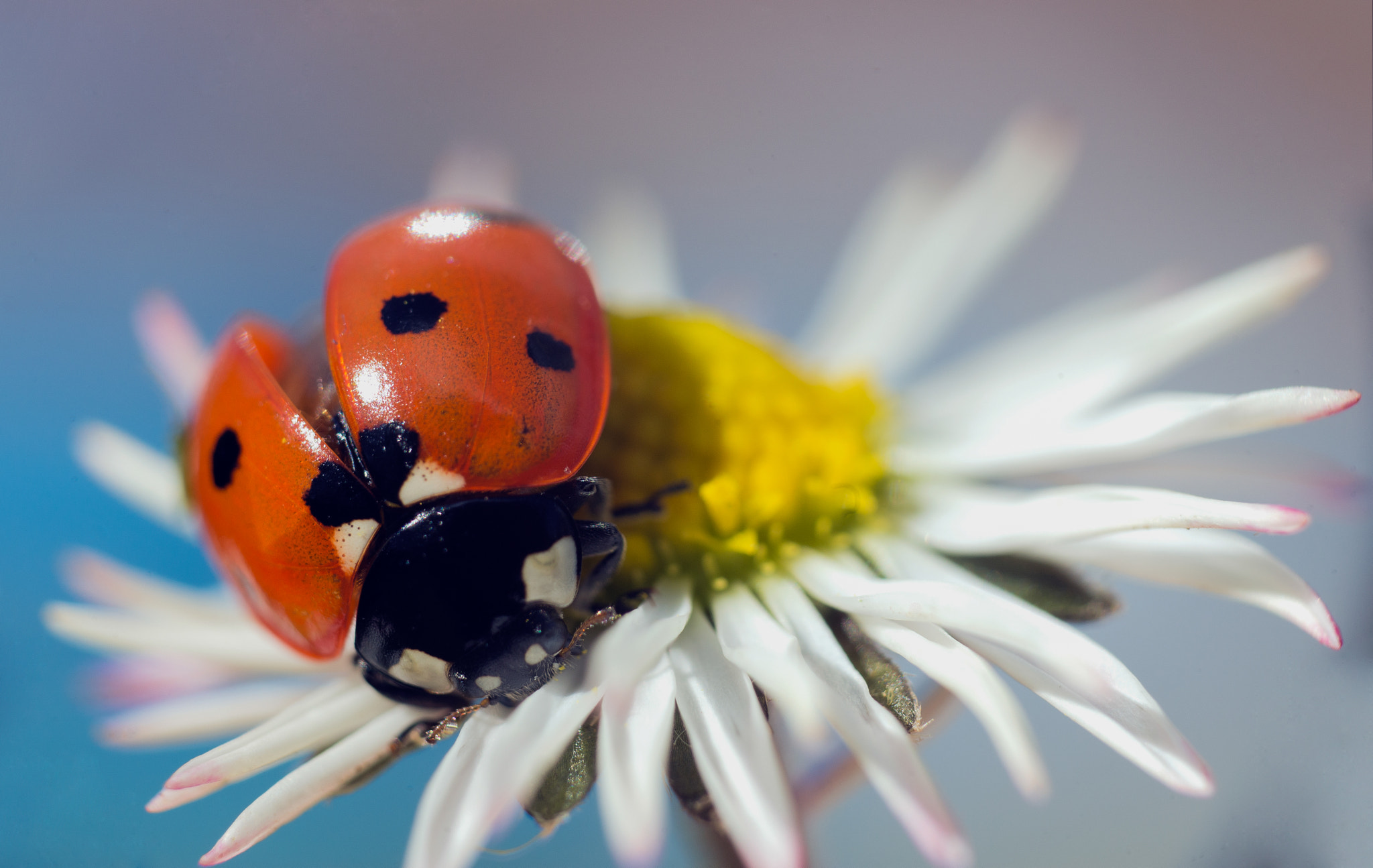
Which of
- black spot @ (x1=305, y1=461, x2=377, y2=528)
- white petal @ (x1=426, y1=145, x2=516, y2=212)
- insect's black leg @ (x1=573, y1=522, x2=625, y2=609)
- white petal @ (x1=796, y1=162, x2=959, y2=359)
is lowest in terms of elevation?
insect's black leg @ (x1=573, y1=522, x2=625, y2=609)

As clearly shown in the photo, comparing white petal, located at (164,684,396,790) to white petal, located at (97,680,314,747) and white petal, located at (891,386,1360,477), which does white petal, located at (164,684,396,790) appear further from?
white petal, located at (891,386,1360,477)

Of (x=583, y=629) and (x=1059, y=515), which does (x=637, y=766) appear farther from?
(x=1059, y=515)

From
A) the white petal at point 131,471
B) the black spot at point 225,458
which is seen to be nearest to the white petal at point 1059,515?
the black spot at point 225,458

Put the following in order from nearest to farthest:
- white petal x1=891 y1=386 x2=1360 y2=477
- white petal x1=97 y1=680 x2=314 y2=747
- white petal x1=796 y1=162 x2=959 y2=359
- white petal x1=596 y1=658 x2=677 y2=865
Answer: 1. white petal x1=596 y1=658 x2=677 y2=865
2. white petal x1=891 y1=386 x2=1360 y2=477
3. white petal x1=97 y1=680 x2=314 y2=747
4. white petal x1=796 y1=162 x2=959 y2=359

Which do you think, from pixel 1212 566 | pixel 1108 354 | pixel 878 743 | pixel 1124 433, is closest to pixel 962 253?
pixel 1108 354

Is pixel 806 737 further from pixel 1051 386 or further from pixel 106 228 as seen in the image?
pixel 106 228

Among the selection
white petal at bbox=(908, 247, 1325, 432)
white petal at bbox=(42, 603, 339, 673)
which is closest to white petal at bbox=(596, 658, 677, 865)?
white petal at bbox=(42, 603, 339, 673)

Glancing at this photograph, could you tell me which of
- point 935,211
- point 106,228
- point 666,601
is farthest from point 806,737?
point 106,228
